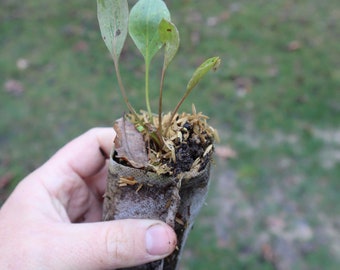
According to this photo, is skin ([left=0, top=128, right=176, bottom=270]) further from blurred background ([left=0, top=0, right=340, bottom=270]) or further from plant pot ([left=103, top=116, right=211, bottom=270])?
blurred background ([left=0, top=0, right=340, bottom=270])

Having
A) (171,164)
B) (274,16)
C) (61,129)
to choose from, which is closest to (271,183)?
(61,129)

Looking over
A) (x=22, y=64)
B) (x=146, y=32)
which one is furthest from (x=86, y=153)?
(x=22, y=64)

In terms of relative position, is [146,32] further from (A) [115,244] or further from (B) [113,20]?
(A) [115,244]

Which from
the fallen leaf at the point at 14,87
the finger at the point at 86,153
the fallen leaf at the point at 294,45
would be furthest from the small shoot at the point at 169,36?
the fallen leaf at the point at 294,45

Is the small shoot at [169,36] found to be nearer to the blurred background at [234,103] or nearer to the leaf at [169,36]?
the leaf at [169,36]

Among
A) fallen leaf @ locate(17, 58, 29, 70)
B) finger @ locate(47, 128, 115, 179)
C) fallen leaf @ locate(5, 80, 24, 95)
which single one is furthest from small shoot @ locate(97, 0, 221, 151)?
fallen leaf @ locate(17, 58, 29, 70)

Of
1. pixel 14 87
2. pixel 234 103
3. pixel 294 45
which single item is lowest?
pixel 234 103
